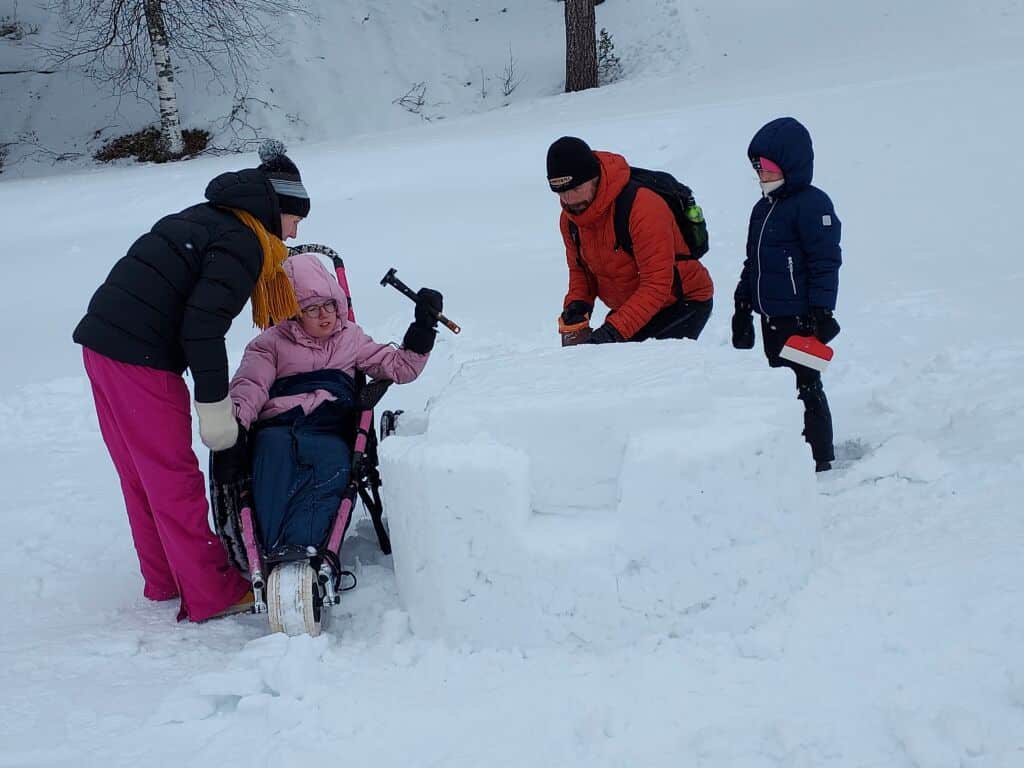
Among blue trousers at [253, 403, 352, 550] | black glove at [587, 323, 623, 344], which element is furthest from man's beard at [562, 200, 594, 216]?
blue trousers at [253, 403, 352, 550]

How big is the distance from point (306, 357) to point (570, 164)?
1382 mm

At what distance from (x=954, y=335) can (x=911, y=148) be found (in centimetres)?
332

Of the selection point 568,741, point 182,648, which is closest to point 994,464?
point 568,741

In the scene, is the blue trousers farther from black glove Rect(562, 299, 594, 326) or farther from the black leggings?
the black leggings

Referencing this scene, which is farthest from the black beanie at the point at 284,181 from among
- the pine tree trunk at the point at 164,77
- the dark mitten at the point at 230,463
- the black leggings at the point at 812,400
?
the pine tree trunk at the point at 164,77

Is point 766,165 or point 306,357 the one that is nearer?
point 306,357

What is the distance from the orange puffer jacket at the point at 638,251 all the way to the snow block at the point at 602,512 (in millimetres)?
995

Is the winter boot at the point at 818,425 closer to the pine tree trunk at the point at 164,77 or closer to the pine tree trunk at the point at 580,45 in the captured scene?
the pine tree trunk at the point at 580,45

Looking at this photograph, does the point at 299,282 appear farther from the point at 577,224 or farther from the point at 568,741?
the point at 568,741

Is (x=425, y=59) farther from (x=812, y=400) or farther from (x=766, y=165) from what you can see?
(x=812, y=400)

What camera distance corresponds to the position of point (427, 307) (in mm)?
3916

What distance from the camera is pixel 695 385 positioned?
2.92 m

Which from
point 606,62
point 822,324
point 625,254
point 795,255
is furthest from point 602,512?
A: point 606,62

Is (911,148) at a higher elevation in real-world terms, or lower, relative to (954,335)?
higher
